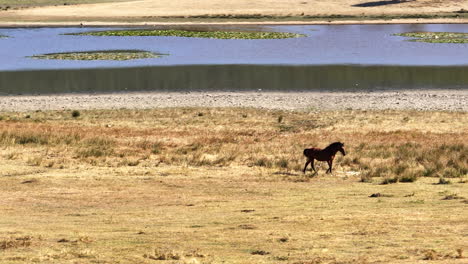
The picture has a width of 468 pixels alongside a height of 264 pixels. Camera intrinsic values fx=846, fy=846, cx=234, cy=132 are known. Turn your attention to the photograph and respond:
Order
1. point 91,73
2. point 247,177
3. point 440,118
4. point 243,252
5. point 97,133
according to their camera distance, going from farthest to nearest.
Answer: point 91,73, point 440,118, point 97,133, point 247,177, point 243,252

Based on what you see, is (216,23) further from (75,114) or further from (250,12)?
(75,114)

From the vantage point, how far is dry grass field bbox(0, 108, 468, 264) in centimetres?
1336

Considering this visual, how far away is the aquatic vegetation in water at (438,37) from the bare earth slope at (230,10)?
20.7 metres

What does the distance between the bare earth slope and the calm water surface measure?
19016 mm

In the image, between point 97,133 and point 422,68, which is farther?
point 422,68

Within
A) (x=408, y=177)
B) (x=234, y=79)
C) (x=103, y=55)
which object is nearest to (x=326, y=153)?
(x=408, y=177)

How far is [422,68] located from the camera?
59.9m

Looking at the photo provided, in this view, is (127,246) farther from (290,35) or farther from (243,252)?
(290,35)

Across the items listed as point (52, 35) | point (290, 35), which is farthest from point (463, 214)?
point (52, 35)

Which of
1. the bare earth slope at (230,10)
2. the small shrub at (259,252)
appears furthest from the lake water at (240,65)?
the small shrub at (259,252)

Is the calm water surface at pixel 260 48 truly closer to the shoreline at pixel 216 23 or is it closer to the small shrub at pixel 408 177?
the shoreline at pixel 216 23

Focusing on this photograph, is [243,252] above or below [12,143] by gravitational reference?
above

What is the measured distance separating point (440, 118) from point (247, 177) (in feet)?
58.5

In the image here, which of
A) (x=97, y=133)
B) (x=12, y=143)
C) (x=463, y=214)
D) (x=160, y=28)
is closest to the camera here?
(x=463, y=214)
